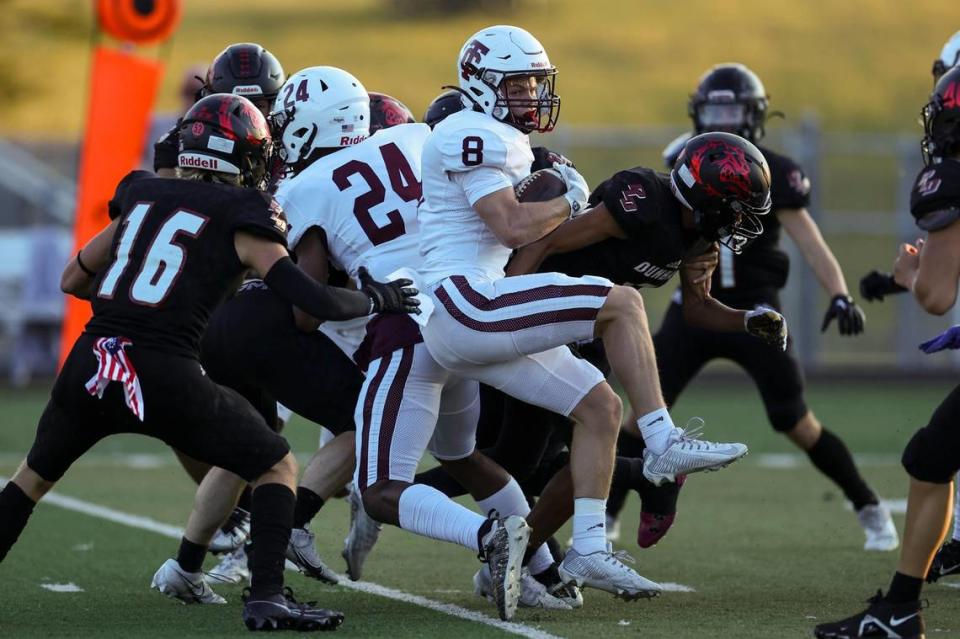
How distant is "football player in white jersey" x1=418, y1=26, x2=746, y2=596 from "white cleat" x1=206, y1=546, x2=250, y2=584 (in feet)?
5.06

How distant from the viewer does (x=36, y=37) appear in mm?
27891

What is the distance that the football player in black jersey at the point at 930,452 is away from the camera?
4.79 m

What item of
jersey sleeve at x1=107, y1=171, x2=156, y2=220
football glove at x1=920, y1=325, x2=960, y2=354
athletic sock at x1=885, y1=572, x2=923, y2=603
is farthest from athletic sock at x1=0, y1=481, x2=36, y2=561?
football glove at x1=920, y1=325, x2=960, y2=354

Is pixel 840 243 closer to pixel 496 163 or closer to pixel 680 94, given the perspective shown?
pixel 680 94

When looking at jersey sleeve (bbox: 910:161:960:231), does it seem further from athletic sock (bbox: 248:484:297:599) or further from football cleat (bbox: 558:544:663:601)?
athletic sock (bbox: 248:484:297:599)

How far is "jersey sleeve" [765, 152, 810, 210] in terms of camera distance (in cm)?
750

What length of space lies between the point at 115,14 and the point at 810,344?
27.7 feet

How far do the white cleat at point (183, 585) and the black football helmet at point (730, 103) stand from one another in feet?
10.8

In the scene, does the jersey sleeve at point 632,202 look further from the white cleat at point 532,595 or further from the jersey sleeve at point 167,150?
the jersey sleeve at point 167,150

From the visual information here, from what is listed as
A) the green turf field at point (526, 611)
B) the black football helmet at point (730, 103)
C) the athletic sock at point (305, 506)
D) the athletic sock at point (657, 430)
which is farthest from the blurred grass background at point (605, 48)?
A: the athletic sock at point (657, 430)

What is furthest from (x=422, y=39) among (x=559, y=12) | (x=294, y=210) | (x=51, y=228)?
(x=294, y=210)

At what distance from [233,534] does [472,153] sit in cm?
204

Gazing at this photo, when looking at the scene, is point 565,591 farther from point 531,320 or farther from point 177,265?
point 177,265

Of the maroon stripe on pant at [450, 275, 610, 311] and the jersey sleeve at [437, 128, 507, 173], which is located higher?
the jersey sleeve at [437, 128, 507, 173]
